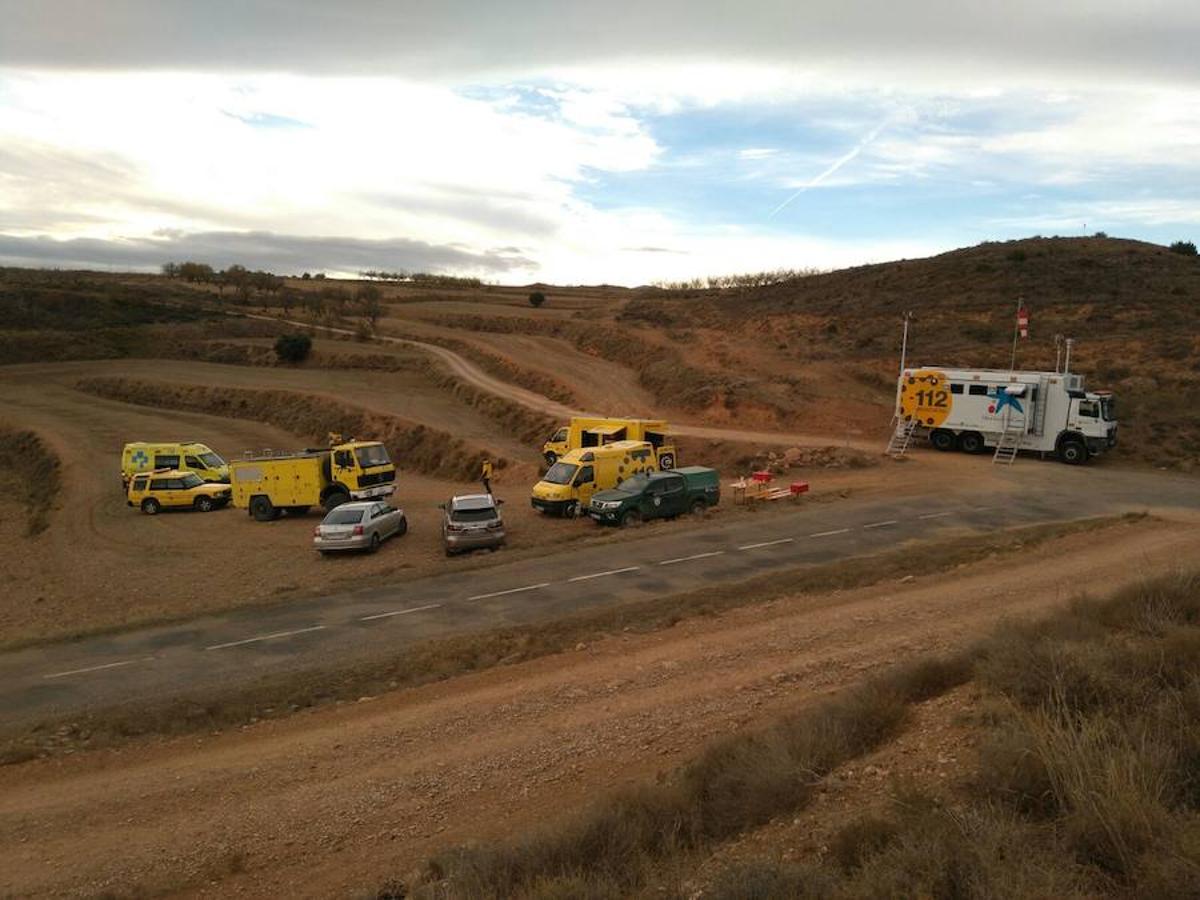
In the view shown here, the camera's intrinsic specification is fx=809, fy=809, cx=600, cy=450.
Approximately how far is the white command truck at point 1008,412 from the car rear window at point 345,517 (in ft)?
75.7

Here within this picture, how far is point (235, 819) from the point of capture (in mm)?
8938

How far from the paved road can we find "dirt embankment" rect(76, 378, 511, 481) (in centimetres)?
1813

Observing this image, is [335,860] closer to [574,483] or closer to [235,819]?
[235,819]

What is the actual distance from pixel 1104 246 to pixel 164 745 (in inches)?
2941

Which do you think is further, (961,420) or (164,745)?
(961,420)

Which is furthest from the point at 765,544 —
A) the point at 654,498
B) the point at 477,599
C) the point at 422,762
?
the point at 422,762

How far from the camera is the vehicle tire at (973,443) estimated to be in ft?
113

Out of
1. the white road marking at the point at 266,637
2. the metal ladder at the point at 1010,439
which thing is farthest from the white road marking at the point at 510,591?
the metal ladder at the point at 1010,439

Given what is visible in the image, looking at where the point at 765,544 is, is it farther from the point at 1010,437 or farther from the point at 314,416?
the point at 314,416

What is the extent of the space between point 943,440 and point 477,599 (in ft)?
82.5

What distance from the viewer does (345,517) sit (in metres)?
23.9

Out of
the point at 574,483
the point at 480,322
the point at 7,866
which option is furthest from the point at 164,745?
the point at 480,322

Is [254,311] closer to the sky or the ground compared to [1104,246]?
closer to the ground

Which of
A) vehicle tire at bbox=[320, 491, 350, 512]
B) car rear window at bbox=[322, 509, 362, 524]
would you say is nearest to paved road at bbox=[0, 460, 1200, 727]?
car rear window at bbox=[322, 509, 362, 524]
